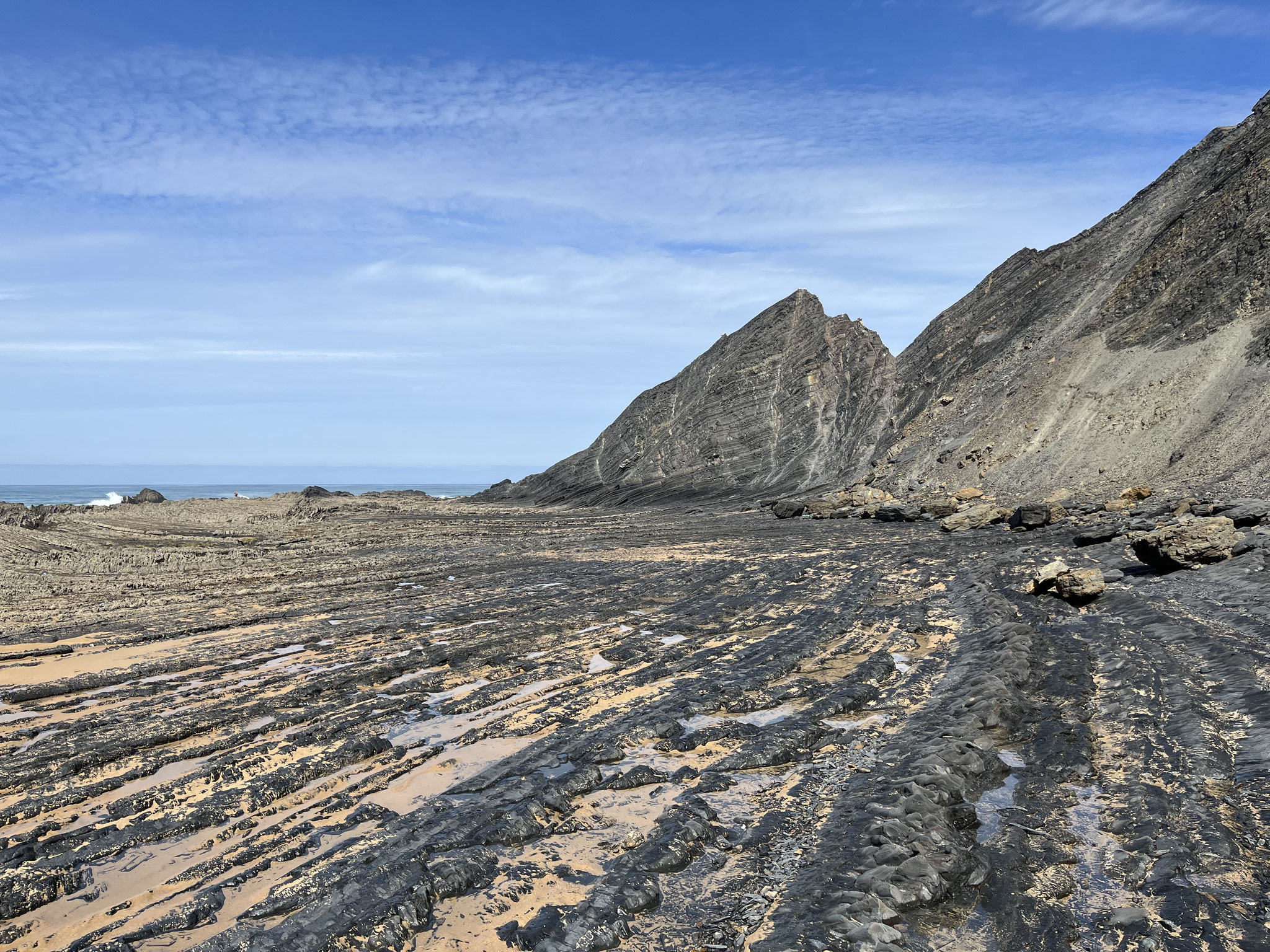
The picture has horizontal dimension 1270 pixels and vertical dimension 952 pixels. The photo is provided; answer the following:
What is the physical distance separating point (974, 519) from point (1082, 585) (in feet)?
42.7

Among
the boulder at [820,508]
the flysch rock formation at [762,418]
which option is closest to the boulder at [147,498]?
the flysch rock formation at [762,418]

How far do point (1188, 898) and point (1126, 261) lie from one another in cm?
4532

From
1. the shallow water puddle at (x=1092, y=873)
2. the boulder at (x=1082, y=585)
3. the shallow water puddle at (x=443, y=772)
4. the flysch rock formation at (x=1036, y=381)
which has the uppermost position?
the flysch rock formation at (x=1036, y=381)

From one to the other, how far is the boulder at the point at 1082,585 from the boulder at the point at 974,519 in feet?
39.7

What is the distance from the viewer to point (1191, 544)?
13.0m

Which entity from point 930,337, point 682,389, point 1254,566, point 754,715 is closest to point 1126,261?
point 930,337

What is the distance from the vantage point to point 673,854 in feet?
15.7

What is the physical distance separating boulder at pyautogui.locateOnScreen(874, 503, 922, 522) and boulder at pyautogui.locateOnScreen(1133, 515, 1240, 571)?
47.0 feet

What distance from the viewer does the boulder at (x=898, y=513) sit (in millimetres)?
28031

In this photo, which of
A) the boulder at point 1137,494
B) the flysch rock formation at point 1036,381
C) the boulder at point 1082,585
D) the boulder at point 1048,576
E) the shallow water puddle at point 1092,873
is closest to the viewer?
the shallow water puddle at point 1092,873

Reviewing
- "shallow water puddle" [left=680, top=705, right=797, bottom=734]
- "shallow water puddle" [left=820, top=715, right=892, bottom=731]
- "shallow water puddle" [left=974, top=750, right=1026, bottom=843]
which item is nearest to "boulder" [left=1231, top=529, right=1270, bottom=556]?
"shallow water puddle" [left=820, top=715, right=892, bottom=731]

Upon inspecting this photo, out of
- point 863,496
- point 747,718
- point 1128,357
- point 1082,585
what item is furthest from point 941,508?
point 747,718

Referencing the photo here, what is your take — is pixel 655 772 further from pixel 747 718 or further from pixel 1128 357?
pixel 1128 357

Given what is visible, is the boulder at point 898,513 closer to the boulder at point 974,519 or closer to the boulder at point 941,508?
the boulder at point 941,508
